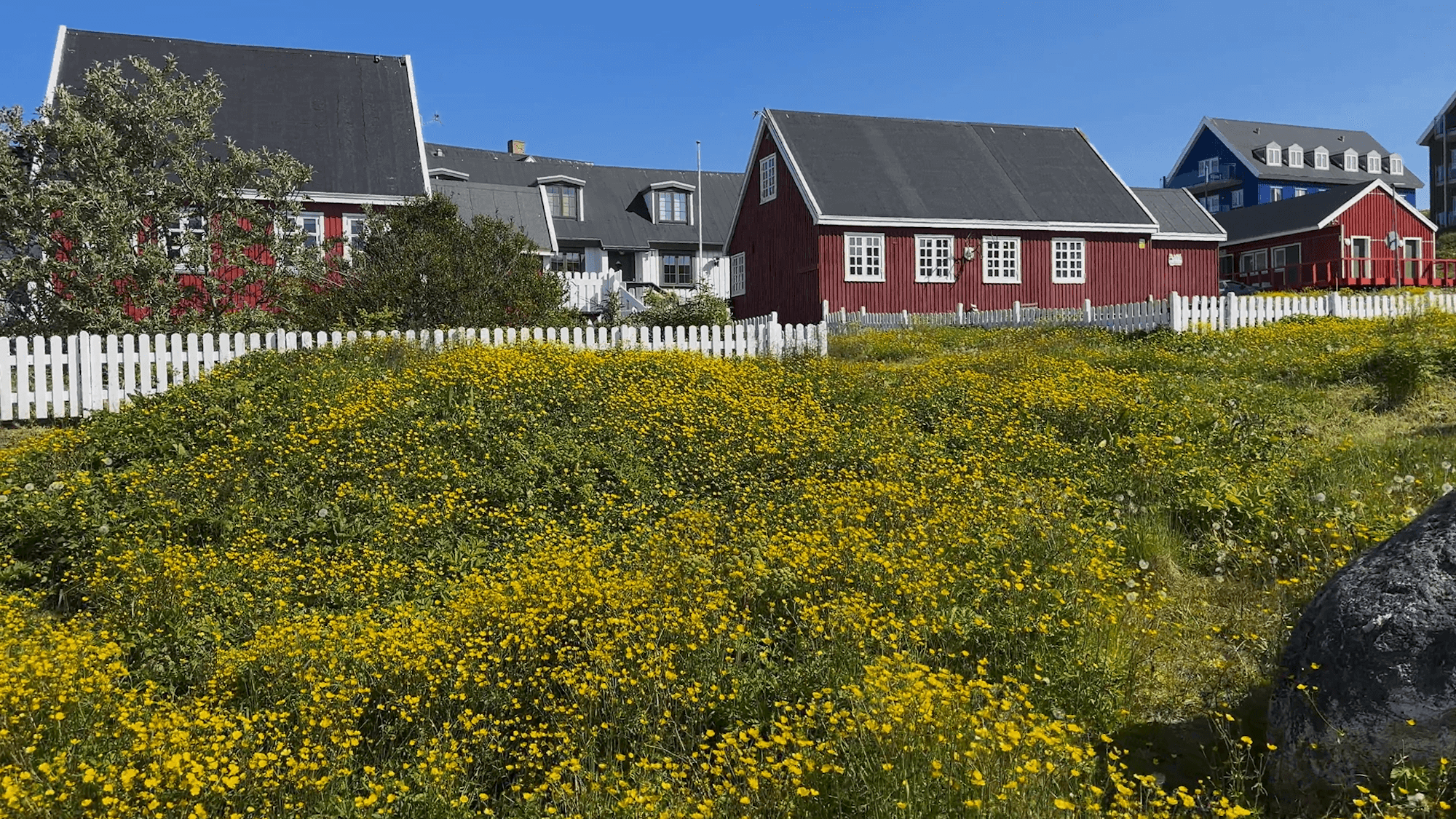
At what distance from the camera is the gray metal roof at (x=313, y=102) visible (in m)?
25.1

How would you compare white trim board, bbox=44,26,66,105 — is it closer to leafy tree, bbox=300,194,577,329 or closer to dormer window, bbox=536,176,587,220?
leafy tree, bbox=300,194,577,329

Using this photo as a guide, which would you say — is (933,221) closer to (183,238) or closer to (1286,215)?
(183,238)

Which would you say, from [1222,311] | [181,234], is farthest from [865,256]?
[181,234]

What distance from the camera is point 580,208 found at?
44469 millimetres

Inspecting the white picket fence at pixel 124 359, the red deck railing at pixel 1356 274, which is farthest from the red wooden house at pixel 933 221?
the white picket fence at pixel 124 359

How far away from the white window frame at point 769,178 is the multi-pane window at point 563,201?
1500 cm

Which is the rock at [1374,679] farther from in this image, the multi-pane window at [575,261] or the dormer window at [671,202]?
the dormer window at [671,202]

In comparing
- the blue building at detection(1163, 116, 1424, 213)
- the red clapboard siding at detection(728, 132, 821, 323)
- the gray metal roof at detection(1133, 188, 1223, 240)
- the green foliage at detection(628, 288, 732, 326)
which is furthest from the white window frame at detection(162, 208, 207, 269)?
the blue building at detection(1163, 116, 1424, 213)

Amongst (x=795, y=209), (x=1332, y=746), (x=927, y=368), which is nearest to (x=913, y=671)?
(x=1332, y=746)

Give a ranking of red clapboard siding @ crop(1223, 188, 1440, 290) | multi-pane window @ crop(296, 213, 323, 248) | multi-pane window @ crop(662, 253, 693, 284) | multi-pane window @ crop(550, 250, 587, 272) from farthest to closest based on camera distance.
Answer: multi-pane window @ crop(662, 253, 693, 284) < multi-pane window @ crop(550, 250, 587, 272) < red clapboard siding @ crop(1223, 188, 1440, 290) < multi-pane window @ crop(296, 213, 323, 248)

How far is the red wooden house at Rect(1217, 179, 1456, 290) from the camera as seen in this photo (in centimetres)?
3897

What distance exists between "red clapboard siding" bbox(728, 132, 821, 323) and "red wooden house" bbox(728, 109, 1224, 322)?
0.05 metres

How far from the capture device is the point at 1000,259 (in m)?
29.3

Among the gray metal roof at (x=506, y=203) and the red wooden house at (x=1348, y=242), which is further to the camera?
the red wooden house at (x=1348, y=242)
